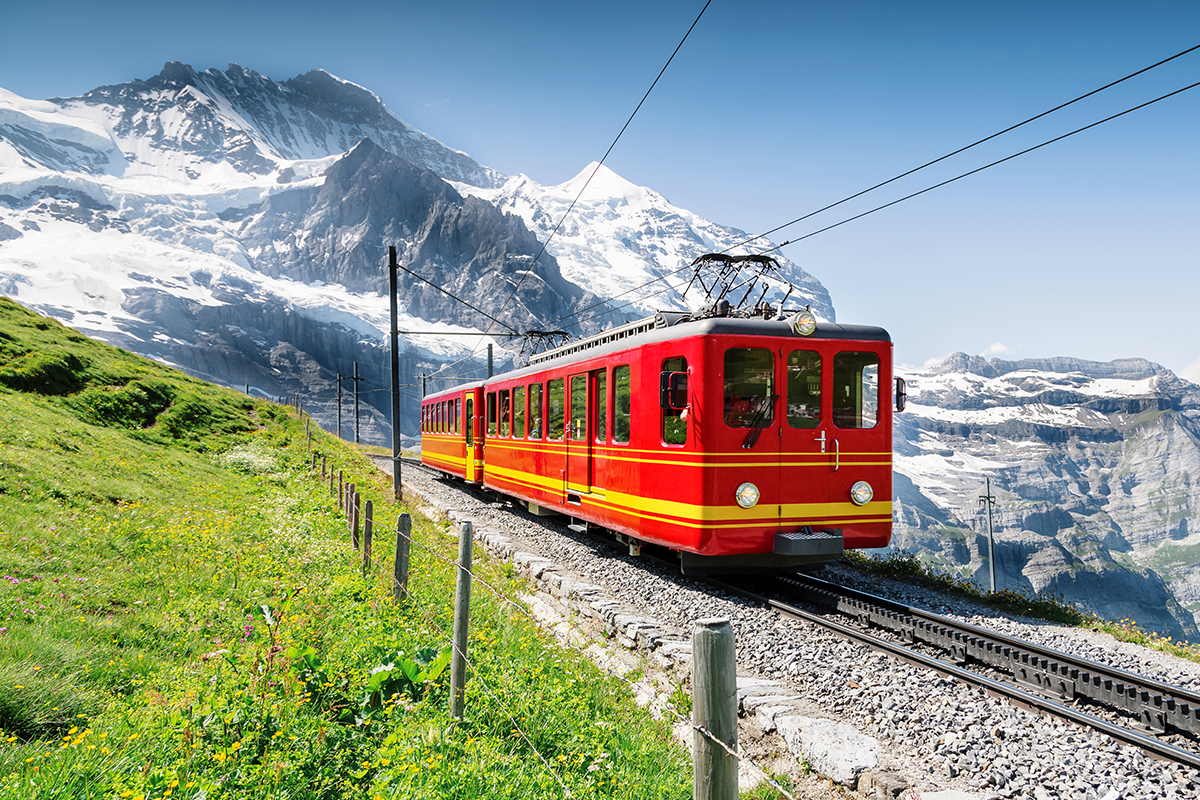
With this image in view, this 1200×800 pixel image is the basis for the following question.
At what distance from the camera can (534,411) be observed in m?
13.5

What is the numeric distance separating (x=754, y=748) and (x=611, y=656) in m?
1.90

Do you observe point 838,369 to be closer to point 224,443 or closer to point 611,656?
point 611,656

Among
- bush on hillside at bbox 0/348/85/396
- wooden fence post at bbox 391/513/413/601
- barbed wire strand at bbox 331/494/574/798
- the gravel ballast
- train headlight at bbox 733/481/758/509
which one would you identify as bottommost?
the gravel ballast

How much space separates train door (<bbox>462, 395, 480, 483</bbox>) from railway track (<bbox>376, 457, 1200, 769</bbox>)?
12.2 m

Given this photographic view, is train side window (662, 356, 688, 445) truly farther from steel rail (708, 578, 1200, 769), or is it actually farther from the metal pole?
the metal pole

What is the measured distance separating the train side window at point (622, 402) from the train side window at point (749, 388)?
1656 mm

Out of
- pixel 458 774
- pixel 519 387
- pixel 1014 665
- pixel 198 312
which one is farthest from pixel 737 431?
pixel 198 312

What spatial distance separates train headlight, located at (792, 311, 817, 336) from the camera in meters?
8.20

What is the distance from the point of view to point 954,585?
29.1ft

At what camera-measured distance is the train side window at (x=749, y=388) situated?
8.11 meters

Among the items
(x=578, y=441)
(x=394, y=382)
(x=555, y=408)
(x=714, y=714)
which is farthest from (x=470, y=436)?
(x=714, y=714)

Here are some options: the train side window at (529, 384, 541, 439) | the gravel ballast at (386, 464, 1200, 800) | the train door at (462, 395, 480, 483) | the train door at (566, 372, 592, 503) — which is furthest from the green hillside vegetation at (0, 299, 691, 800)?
the train door at (462, 395, 480, 483)

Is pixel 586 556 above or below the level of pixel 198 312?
below

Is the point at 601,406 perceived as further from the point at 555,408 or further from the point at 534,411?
the point at 534,411
